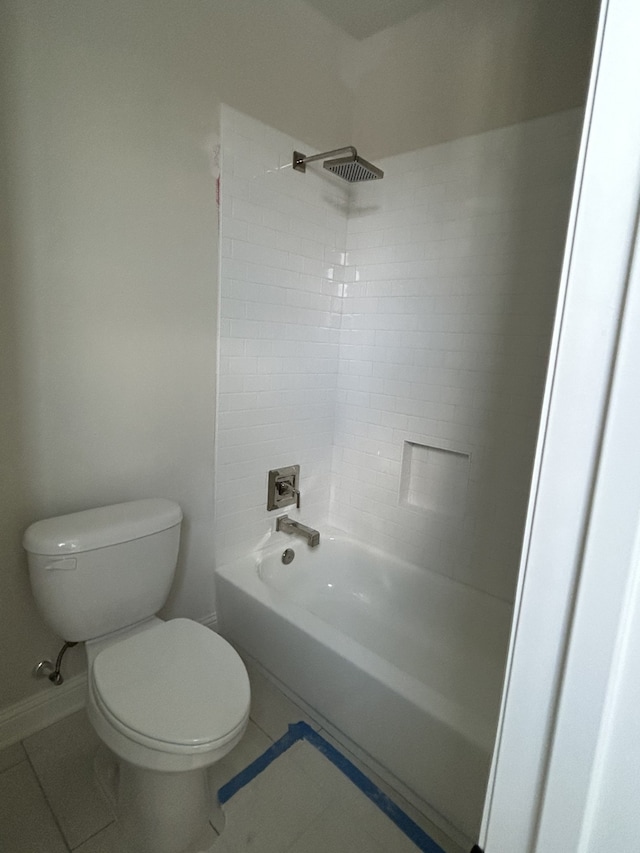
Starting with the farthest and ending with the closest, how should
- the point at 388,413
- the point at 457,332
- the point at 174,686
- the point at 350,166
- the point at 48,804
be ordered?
the point at 388,413
the point at 457,332
the point at 350,166
the point at 48,804
the point at 174,686

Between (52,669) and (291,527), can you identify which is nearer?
(52,669)

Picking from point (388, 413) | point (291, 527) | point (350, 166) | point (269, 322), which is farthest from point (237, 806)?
point (350, 166)

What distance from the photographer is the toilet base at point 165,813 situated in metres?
1.15

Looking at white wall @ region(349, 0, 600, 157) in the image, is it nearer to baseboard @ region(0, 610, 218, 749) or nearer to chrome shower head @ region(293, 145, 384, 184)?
chrome shower head @ region(293, 145, 384, 184)

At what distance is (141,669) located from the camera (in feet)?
3.89

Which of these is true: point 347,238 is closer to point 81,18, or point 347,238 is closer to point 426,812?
point 81,18

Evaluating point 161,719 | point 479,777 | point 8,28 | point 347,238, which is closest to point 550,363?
point 161,719

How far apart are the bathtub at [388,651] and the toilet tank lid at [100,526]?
52 centimetres

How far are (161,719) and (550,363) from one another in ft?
3.76

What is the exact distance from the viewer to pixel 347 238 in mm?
2121

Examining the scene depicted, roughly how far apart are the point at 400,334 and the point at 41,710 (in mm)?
1892

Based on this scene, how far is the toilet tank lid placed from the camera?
47.9 inches

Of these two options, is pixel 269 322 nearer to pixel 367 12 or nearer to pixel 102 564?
pixel 102 564

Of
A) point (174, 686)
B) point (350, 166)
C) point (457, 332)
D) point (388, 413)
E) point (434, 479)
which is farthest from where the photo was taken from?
point (388, 413)
